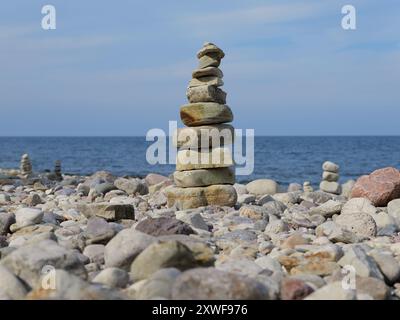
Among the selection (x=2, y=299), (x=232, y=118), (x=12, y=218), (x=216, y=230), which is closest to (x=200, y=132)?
(x=232, y=118)

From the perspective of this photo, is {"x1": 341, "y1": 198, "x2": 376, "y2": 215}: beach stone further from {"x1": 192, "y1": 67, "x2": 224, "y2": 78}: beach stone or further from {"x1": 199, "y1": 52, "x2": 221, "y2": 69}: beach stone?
{"x1": 199, "y1": 52, "x2": 221, "y2": 69}: beach stone

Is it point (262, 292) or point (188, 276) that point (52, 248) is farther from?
point (262, 292)

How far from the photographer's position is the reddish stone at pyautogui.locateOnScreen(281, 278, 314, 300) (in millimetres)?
4754

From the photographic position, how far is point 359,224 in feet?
26.8

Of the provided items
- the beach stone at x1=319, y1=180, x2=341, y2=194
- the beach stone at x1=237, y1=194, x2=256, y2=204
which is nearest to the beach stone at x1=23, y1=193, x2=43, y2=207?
the beach stone at x1=237, y1=194, x2=256, y2=204

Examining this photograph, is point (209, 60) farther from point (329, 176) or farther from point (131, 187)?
point (329, 176)

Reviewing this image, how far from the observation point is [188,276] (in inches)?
178

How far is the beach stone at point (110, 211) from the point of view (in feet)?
28.7

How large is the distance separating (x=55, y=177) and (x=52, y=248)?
1548 centimetres

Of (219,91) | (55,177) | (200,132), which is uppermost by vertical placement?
(219,91)

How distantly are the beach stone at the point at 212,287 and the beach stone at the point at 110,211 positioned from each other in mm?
4325

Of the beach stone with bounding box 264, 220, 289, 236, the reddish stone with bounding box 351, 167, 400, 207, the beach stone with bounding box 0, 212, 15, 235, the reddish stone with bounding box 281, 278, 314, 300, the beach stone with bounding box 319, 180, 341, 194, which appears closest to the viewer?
the reddish stone with bounding box 281, 278, 314, 300

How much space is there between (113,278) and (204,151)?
5.66 m

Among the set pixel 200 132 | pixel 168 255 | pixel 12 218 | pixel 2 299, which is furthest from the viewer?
pixel 200 132
